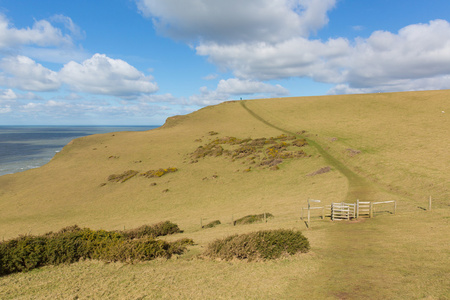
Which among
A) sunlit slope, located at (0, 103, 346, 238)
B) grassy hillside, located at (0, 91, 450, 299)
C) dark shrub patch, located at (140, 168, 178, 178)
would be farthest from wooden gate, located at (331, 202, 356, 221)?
dark shrub patch, located at (140, 168, 178, 178)

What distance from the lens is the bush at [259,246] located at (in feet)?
40.7

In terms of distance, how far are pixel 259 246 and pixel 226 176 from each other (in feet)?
100

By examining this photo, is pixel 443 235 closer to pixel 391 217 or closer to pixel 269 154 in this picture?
pixel 391 217

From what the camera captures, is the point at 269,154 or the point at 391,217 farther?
the point at 269,154

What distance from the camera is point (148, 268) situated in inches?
456

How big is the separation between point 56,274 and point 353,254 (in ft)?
42.0

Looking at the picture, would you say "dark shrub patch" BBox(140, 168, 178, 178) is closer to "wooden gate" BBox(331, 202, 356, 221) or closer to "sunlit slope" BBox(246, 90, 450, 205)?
"sunlit slope" BBox(246, 90, 450, 205)

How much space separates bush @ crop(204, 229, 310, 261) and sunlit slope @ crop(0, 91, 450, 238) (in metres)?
10.3

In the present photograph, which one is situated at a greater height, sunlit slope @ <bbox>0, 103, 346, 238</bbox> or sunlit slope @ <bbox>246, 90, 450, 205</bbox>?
sunlit slope @ <bbox>246, 90, 450, 205</bbox>

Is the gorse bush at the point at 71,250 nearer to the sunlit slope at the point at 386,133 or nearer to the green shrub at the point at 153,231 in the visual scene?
the green shrub at the point at 153,231

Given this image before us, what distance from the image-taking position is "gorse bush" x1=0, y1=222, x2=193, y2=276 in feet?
37.0

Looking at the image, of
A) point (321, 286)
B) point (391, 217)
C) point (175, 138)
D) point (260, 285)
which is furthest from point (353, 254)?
point (175, 138)

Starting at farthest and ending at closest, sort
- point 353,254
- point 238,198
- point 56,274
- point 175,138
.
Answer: point 175,138
point 238,198
point 353,254
point 56,274

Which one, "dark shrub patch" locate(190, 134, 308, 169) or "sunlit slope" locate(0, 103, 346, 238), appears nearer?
"sunlit slope" locate(0, 103, 346, 238)
